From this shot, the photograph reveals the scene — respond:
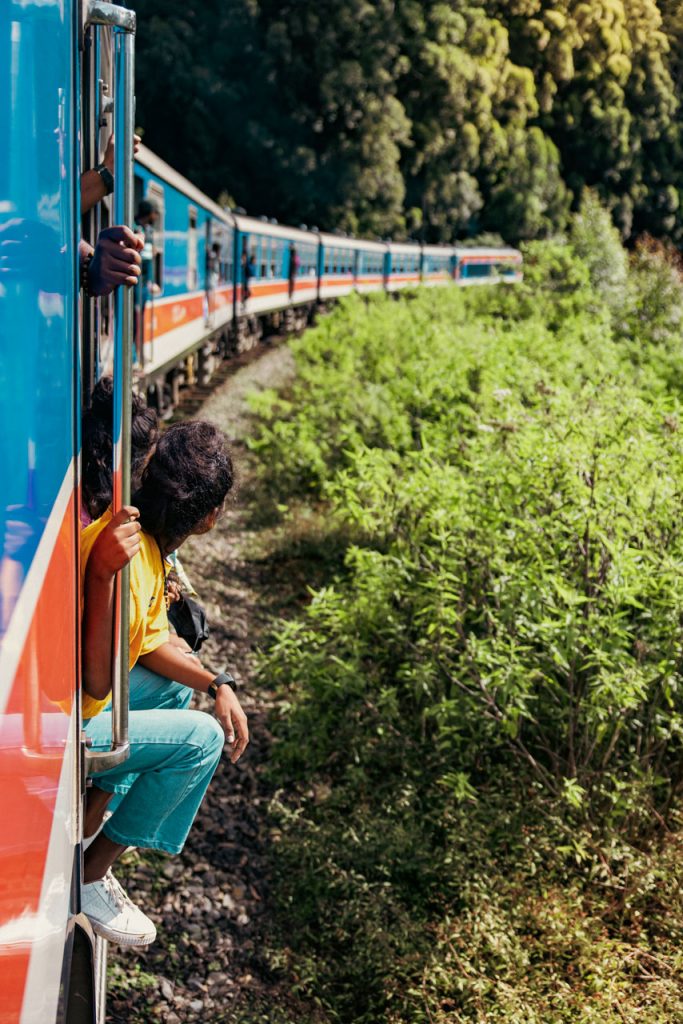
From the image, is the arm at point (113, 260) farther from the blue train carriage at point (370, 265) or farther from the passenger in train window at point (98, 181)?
the blue train carriage at point (370, 265)

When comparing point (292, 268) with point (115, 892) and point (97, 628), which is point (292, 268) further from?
point (97, 628)

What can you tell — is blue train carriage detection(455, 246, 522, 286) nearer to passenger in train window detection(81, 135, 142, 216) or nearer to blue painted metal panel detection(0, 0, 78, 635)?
passenger in train window detection(81, 135, 142, 216)

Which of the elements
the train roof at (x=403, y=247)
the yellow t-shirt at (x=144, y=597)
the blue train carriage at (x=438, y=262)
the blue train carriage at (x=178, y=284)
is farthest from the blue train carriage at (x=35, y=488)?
the blue train carriage at (x=438, y=262)

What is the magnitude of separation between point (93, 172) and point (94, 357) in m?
0.46

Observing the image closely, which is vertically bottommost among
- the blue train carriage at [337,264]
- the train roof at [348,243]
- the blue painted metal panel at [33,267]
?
the blue painted metal panel at [33,267]

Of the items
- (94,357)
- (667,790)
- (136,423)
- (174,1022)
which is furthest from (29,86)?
(667,790)

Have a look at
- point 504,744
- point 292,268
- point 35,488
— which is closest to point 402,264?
point 292,268

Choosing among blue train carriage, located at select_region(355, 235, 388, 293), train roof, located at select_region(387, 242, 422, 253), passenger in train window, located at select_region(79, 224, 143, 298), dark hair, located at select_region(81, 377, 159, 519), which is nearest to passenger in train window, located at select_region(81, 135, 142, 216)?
passenger in train window, located at select_region(79, 224, 143, 298)

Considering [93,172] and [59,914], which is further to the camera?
[93,172]

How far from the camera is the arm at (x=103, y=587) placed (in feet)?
6.85

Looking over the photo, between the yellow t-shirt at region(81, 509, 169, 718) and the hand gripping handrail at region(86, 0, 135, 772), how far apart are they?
0.10 m

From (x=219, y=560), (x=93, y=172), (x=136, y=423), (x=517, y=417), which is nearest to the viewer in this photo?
(x=93, y=172)

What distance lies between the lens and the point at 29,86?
1470mm

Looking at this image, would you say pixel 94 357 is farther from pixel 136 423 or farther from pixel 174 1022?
pixel 174 1022
